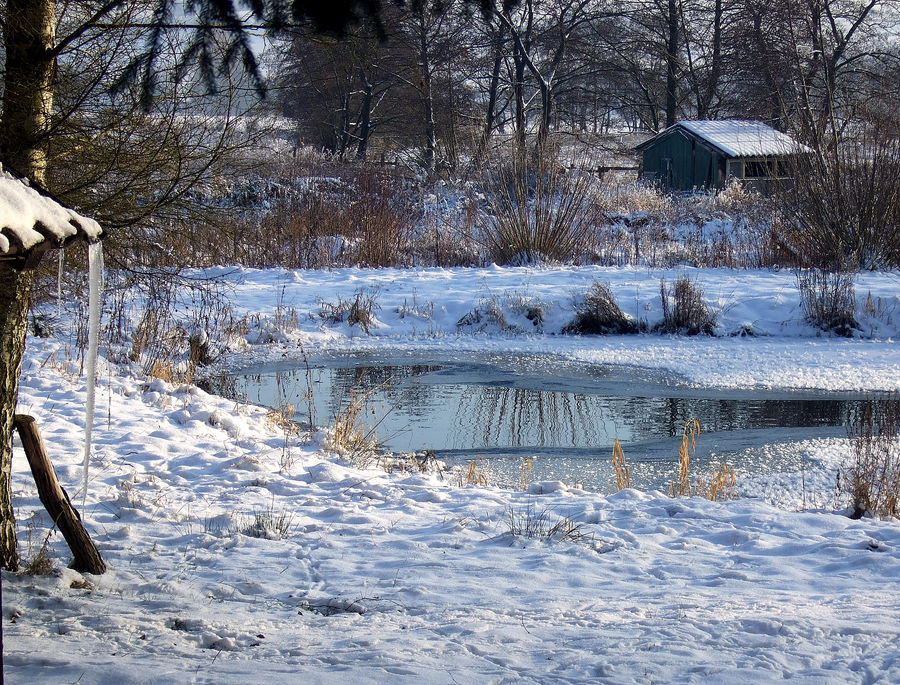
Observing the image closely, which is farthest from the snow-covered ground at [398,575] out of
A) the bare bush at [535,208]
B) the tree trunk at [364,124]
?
the tree trunk at [364,124]

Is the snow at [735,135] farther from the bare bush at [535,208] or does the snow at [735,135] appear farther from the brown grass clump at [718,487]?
the brown grass clump at [718,487]

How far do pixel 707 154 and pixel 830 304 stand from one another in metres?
20.0

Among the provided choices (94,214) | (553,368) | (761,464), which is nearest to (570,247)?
(553,368)

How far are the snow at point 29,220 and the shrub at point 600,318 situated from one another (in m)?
11.0

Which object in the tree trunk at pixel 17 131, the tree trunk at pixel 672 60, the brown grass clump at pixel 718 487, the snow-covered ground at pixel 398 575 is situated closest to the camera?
the snow-covered ground at pixel 398 575

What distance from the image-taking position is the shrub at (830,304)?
41.9ft

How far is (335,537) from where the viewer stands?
4.78m

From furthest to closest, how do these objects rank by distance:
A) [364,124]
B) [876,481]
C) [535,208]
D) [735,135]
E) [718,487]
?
[364,124] < [735,135] < [535,208] < [718,487] < [876,481]

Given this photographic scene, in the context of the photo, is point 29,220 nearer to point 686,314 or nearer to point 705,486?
point 705,486

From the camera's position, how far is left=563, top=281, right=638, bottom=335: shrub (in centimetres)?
1313

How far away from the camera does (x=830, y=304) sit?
12.8 m

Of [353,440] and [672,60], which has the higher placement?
[672,60]

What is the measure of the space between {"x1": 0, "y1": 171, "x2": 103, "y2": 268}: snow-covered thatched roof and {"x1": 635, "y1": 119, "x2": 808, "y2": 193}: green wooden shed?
28226mm

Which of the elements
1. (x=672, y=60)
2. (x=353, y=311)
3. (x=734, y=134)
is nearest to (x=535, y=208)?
(x=353, y=311)
